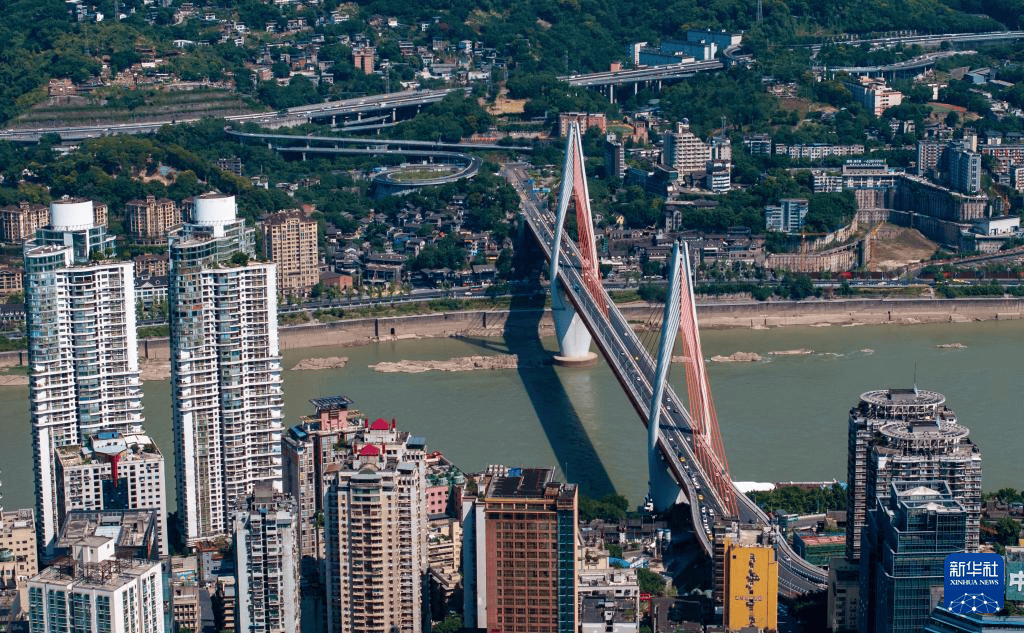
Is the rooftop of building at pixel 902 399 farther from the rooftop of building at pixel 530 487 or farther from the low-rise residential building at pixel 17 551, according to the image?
the low-rise residential building at pixel 17 551

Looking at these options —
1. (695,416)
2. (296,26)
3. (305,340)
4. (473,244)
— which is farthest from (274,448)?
(296,26)

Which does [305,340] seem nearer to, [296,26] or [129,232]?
[129,232]

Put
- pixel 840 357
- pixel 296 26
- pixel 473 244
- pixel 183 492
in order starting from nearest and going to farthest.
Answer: pixel 183 492, pixel 840 357, pixel 473 244, pixel 296 26

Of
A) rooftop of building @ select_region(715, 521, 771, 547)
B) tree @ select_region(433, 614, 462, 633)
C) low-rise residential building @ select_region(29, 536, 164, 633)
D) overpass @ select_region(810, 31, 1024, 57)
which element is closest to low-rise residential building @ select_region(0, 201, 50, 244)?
tree @ select_region(433, 614, 462, 633)

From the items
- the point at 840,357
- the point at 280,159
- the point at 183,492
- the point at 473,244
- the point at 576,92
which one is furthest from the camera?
the point at 576,92

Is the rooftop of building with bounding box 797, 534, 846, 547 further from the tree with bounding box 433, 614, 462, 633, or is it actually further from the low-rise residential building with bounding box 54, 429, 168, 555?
the low-rise residential building with bounding box 54, 429, 168, 555

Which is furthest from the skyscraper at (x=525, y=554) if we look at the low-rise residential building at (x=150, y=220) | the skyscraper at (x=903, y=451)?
the low-rise residential building at (x=150, y=220)
